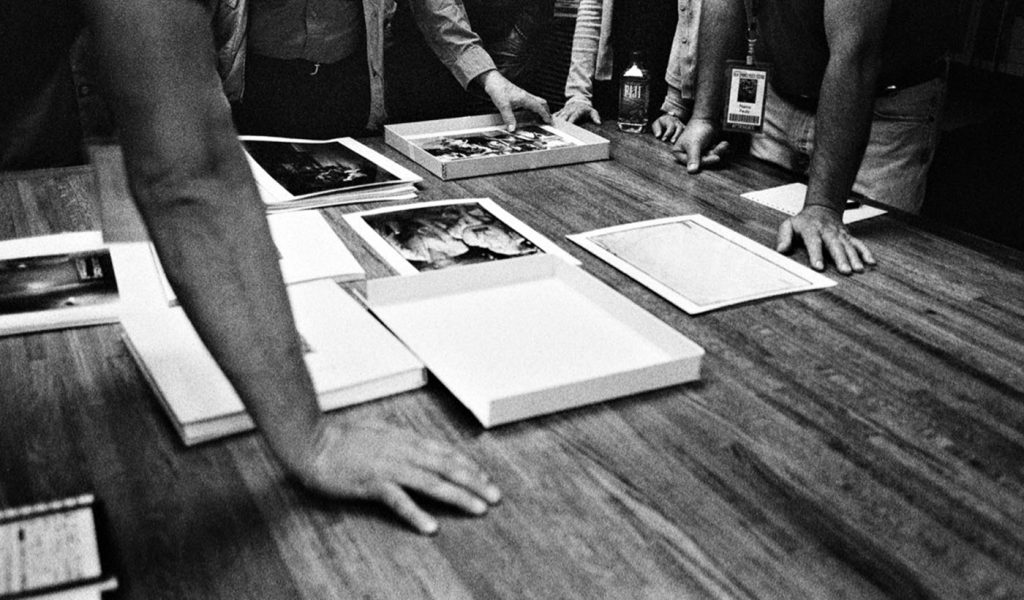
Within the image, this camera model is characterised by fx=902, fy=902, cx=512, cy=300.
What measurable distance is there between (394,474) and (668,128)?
146 cm

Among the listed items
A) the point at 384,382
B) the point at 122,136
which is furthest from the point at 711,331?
the point at 122,136

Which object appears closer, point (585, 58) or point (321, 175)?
point (321, 175)

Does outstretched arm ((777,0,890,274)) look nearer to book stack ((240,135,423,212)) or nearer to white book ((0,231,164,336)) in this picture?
book stack ((240,135,423,212))

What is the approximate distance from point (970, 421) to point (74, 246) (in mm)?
1243

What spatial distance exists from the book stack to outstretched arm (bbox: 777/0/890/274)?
744 millimetres

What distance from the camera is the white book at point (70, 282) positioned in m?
1.17

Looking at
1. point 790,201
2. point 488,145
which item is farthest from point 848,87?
point 488,145

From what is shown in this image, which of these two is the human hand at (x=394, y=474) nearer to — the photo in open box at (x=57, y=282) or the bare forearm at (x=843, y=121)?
the photo in open box at (x=57, y=282)

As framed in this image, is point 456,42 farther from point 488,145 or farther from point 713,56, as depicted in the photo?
point 713,56

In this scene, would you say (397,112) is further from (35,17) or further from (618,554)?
(618,554)

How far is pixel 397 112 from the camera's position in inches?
109

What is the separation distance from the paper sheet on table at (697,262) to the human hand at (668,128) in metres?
0.56

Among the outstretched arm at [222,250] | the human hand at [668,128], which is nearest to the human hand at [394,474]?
the outstretched arm at [222,250]

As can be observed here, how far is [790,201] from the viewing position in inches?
67.4
